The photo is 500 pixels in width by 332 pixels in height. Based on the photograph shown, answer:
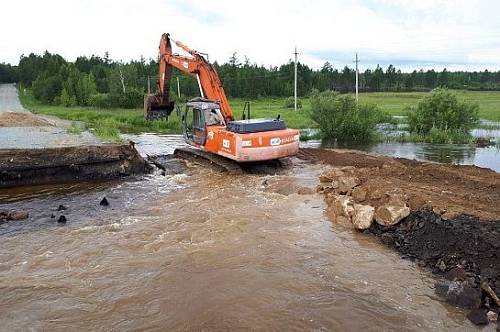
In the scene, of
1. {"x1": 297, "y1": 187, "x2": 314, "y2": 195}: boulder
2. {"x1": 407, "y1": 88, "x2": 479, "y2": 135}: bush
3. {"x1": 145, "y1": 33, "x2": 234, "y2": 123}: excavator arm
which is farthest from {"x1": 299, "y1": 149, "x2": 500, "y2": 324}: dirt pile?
{"x1": 407, "y1": 88, "x2": 479, "y2": 135}: bush

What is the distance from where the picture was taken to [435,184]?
38.7 ft

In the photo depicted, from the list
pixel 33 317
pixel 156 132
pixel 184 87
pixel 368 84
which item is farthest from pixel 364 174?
pixel 368 84

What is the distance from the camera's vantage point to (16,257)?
8.41 meters

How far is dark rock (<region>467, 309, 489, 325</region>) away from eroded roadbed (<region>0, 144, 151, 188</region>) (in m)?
11.0

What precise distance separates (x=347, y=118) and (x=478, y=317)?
16.6 meters

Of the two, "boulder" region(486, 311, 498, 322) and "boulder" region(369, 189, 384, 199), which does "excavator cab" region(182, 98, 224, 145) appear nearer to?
"boulder" region(369, 189, 384, 199)

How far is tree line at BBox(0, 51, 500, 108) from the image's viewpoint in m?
50.6

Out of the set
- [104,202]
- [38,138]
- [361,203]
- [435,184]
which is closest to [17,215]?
[104,202]

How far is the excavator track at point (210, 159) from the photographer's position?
14.9 m

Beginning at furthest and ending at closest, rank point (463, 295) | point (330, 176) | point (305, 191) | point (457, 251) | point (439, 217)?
point (330, 176)
point (305, 191)
point (439, 217)
point (457, 251)
point (463, 295)

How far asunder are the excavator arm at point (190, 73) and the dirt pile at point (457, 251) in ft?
28.0

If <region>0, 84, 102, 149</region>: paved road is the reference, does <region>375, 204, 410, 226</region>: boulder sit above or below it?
below

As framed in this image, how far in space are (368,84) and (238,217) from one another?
284 ft

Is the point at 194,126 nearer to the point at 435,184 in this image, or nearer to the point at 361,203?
the point at 361,203
